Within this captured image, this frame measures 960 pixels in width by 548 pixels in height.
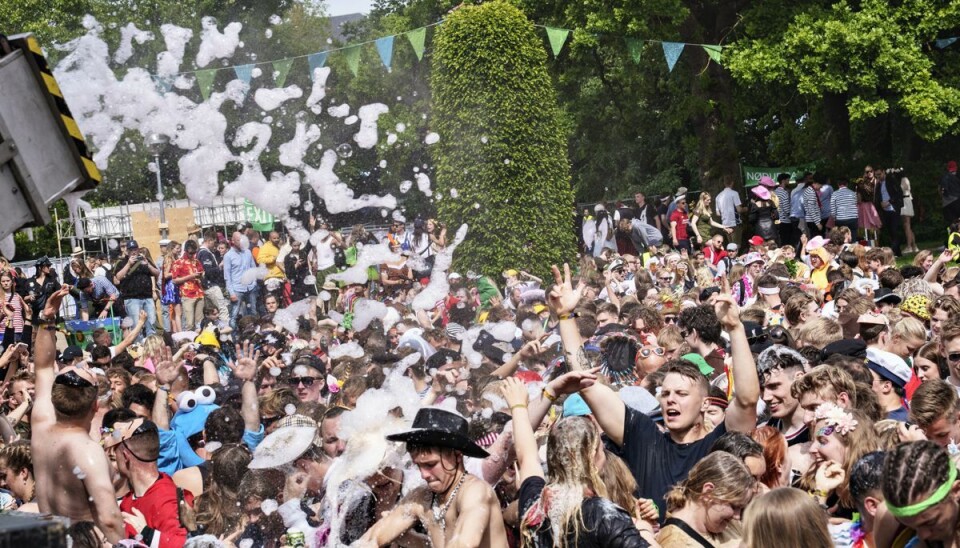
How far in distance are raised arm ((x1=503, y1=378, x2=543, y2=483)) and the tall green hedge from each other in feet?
38.8

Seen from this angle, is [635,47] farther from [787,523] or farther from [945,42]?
[787,523]

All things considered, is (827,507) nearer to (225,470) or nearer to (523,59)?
(225,470)

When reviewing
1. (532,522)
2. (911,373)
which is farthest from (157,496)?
(911,373)

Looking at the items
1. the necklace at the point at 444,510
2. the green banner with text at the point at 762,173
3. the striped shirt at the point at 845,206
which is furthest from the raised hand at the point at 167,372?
the green banner with text at the point at 762,173

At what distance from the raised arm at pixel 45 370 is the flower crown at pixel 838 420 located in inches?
132

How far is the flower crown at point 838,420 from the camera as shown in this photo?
182 inches

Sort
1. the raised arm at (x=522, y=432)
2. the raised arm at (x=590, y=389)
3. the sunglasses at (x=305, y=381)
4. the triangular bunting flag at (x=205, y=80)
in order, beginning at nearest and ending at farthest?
the raised arm at (x=522, y=432) → the raised arm at (x=590, y=389) → the sunglasses at (x=305, y=381) → the triangular bunting flag at (x=205, y=80)

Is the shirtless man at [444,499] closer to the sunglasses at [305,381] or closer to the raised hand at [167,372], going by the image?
the sunglasses at [305,381]

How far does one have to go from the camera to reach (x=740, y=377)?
5.01 meters

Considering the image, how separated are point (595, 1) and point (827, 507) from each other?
17848mm

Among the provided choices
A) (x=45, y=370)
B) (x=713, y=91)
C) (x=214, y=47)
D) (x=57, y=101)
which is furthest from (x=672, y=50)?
(x=57, y=101)

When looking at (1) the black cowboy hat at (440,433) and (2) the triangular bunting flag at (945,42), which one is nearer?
(1) the black cowboy hat at (440,433)

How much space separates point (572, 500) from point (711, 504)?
50 cm

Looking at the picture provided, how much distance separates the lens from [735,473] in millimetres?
4121
